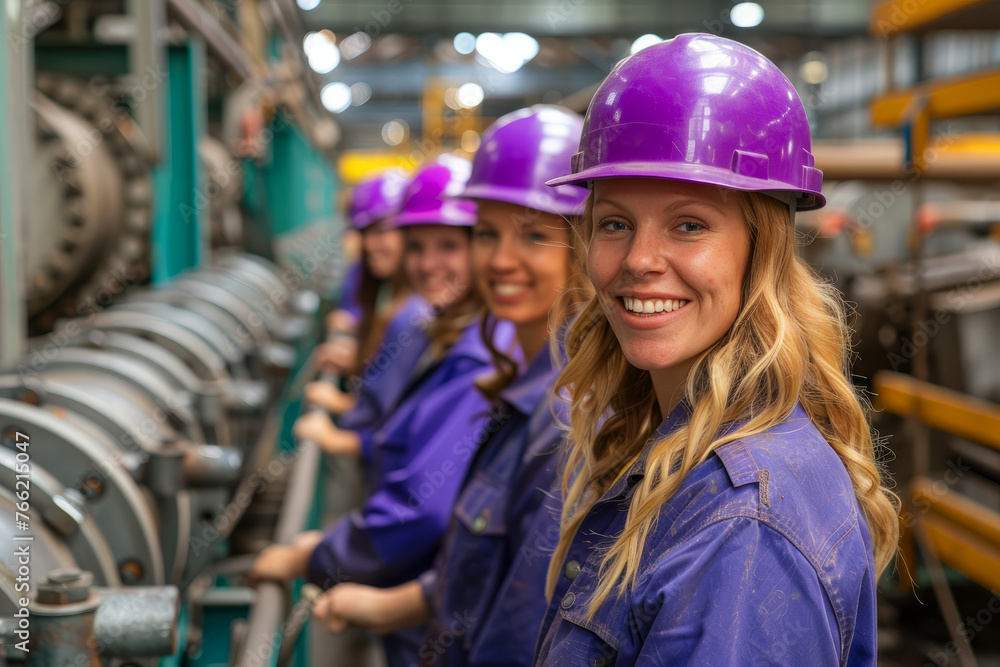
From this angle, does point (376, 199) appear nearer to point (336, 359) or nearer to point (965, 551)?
point (336, 359)

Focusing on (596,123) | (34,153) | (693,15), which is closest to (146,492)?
(596,123)

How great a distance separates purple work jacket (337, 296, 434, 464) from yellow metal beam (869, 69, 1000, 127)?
76.3 inches

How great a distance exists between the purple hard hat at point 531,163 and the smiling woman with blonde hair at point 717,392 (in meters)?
0.59

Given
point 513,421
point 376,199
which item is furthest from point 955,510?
point 376,199

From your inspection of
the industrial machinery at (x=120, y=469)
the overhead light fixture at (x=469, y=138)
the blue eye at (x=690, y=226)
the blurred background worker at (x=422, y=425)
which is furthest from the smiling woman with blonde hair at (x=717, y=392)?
the overhead light fixture at (x=469, y=138)

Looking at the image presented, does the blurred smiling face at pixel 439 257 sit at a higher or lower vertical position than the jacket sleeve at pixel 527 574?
higher

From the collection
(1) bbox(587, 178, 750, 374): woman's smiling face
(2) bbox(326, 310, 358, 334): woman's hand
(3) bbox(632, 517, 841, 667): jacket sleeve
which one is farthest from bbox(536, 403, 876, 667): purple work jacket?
(2) bbox(326, 310, 358, 334): woman's hand

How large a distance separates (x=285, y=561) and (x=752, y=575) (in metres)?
1.35

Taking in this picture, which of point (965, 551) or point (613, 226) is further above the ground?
point (613, 226)

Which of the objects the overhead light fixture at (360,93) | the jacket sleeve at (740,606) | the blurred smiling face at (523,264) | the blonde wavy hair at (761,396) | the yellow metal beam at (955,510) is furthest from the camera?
the overhead light fixture at (360,93)

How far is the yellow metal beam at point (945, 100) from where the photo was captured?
9.36ft

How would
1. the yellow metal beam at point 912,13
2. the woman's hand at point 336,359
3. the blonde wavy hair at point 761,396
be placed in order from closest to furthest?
the blonde wavy hair at point 761,396
the yellow metal beam at point 912,13
the woman's hand at point 336,359

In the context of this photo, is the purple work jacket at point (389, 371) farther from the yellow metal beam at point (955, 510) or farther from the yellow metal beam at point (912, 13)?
the yellow metal beam at point (955, 510)

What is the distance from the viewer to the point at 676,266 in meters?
0.95
